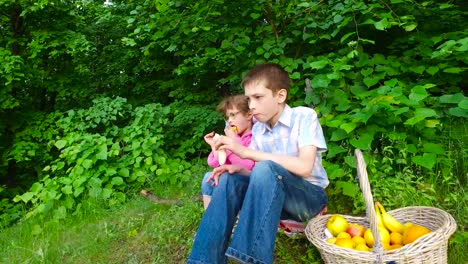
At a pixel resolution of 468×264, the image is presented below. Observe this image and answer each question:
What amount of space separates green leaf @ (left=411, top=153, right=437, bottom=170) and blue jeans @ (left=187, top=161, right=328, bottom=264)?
34.4 inches

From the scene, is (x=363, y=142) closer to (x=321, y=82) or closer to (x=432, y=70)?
(x=321, y=82)

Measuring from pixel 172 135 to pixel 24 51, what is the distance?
3095 millimetres

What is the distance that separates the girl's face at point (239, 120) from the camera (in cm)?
260

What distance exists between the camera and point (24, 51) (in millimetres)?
6105

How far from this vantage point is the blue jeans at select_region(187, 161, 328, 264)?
5.96 ft

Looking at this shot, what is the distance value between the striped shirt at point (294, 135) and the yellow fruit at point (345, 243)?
0.42 m

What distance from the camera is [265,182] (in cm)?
187

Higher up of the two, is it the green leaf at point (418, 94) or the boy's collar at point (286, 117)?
the boy's collar at point (286, 117)

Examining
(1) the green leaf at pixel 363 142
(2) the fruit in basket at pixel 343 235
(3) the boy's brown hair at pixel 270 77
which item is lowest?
(2) the fruit in basket at pixel 343 235

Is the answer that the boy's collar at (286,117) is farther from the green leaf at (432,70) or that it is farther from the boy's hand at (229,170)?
the green leaf at (432,70)

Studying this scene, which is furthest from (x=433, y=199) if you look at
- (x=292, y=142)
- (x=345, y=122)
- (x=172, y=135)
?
(x=172, y=135)

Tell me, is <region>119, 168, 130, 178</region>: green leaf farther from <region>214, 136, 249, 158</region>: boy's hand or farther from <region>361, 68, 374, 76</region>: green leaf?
<region>361, 68, 374, 76</region>: green leaf

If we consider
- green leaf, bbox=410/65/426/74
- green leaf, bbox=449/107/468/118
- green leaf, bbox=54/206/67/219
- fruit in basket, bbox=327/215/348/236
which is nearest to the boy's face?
fruit in basket, bbox=327/215/348/236

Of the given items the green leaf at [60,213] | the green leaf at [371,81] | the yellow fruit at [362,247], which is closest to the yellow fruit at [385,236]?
the yellow fruit at [362,247]
